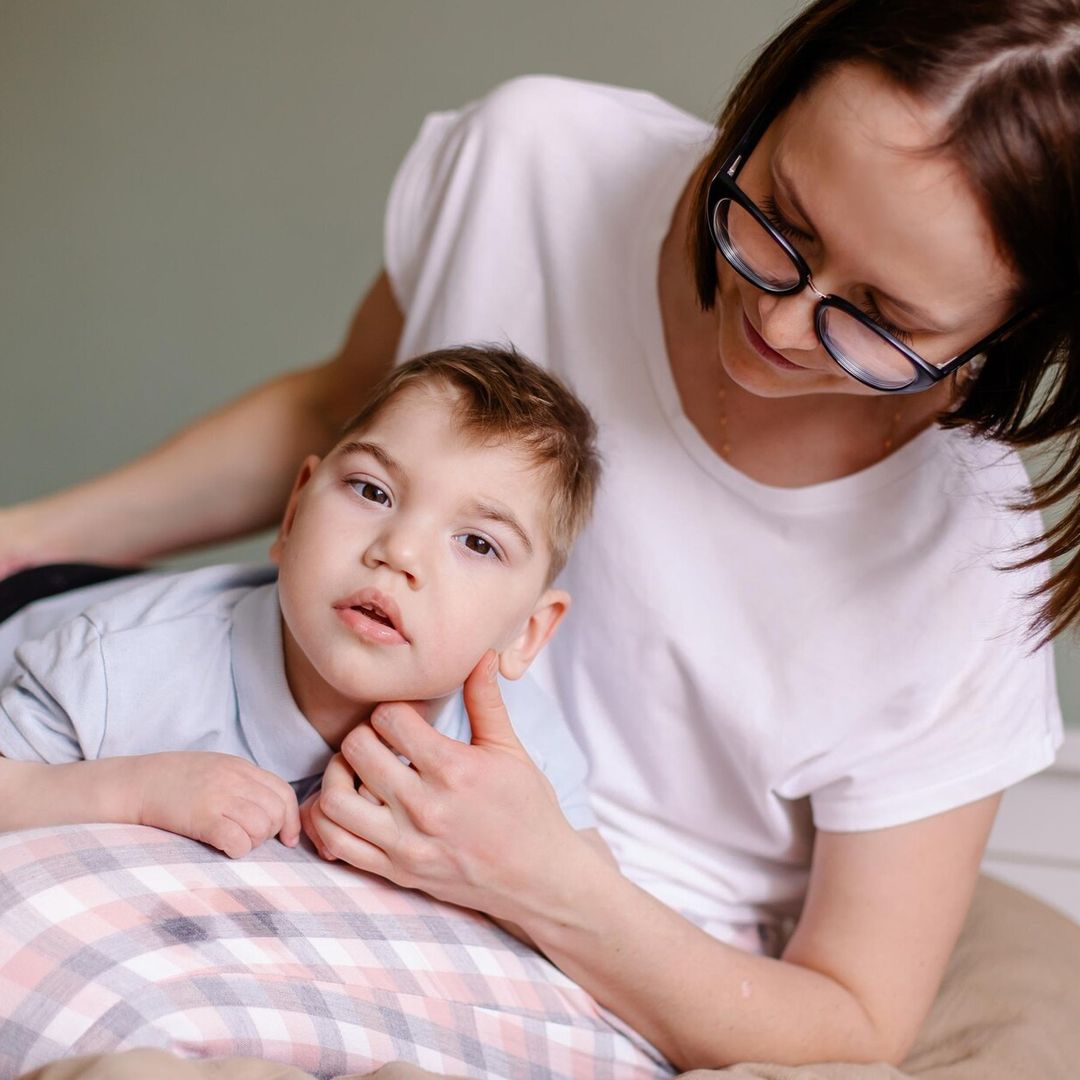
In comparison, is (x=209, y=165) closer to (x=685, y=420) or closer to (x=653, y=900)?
(x=685, y=420)

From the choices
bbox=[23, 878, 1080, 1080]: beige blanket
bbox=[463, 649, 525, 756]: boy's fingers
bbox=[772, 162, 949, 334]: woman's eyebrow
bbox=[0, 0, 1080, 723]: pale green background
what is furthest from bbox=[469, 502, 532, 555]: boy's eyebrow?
bbox=[0, 0, 1080, 723]: pale green background

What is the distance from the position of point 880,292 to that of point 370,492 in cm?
44

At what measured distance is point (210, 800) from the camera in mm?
1088

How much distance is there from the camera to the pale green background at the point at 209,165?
85.8 inches

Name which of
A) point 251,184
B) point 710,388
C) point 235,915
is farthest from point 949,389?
point 251,184

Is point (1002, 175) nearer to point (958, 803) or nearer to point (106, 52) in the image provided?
point (958, 803)

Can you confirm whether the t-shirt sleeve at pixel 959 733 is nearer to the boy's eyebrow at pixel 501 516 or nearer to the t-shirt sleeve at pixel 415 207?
the boy's eyebrow at pixel 501 516

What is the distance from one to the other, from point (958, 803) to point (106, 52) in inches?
74.6

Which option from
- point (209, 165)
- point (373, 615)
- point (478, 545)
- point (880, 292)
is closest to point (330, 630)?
point (373, 615)

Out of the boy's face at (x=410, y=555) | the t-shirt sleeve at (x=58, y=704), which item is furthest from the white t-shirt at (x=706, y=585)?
the t-shirt sleeve at (x=58, y=704)

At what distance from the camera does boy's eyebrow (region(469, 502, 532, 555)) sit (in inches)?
44.3

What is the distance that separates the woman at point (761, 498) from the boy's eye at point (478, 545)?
134 millimetres

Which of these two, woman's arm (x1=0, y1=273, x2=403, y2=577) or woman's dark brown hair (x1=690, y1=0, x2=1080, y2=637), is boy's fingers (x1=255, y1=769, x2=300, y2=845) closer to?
woman's arm (x1=0, y1=273, x2=403, y2=577)

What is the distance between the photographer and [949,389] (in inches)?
52.3
